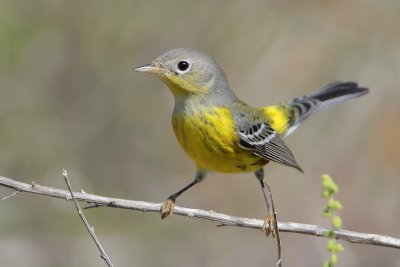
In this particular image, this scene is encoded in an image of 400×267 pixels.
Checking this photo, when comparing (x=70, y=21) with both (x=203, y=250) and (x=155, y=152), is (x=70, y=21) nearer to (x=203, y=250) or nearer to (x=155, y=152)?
(x=155, y=152)

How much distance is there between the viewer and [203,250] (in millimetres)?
7520

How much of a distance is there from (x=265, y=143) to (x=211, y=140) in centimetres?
66

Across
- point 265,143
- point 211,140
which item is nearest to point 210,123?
point 211,140

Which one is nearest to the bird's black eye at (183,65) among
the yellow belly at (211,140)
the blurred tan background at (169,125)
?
the yellow belly at (211,140)

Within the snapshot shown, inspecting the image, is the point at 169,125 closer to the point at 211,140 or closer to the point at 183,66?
the point at 183,66

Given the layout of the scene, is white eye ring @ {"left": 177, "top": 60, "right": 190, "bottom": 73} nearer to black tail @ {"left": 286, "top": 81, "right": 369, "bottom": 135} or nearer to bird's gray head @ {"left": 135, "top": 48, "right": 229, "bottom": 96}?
bird's gray head @ {"left": 135, "top": 48, "right": 229, "bottom": 96}

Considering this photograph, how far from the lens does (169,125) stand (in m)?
8.21

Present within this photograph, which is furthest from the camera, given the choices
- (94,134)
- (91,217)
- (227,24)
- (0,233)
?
(227,24)

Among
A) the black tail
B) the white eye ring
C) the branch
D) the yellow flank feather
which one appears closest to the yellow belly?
the white eye ring

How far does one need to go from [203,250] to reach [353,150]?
2356 mm

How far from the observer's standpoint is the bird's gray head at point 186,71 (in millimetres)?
5270

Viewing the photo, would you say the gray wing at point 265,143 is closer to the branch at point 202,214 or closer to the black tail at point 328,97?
the black tail at point 328,97

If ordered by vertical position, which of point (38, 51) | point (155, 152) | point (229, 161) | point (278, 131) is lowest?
point (229, 161)

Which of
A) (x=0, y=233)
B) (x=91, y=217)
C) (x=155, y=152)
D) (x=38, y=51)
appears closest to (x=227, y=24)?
(x=155, y=152)
